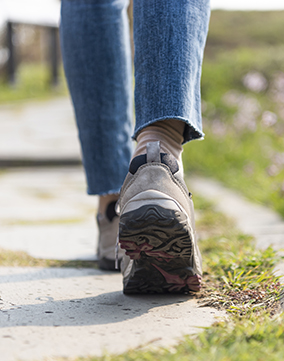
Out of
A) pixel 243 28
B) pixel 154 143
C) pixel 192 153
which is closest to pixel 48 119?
pixel 192 153

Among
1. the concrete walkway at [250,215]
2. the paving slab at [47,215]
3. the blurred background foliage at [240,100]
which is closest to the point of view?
the concrete walkway at [250,215]

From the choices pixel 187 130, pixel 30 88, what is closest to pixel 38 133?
pixel 187 130

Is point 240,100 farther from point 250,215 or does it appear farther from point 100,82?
point 100,82

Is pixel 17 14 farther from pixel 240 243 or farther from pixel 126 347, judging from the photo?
pixel 126 347

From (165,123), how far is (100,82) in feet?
1.25

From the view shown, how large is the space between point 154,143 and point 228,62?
675 centimetres

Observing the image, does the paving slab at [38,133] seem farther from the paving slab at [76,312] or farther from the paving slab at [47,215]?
the paving slab at [76,312]

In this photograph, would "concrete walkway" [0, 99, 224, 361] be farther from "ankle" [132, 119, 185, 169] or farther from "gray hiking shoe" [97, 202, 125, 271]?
"ankle" [132, 119, 185, 169]

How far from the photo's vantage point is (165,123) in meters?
1.02

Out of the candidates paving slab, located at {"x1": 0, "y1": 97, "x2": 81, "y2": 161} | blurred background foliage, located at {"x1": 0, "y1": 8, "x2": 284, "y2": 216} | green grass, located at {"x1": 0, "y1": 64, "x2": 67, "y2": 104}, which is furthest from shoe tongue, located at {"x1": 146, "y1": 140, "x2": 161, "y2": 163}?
green grass, located at {"x1": 0, "y1": 64, "x2": 67, "y2": 104}

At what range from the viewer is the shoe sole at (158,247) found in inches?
33.9

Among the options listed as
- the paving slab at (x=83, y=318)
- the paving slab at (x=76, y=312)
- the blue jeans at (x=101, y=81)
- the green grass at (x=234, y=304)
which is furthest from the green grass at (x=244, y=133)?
the paving slab at (x=83, y=318)

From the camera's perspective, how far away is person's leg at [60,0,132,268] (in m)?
1.29

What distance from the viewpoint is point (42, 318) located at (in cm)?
87
